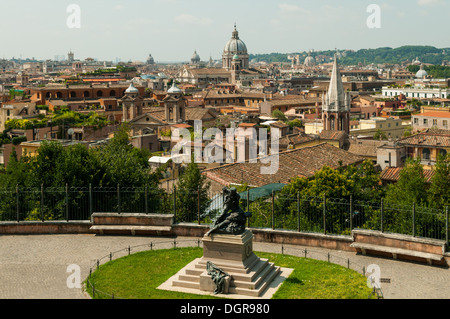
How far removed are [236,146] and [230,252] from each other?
2553 centimetres

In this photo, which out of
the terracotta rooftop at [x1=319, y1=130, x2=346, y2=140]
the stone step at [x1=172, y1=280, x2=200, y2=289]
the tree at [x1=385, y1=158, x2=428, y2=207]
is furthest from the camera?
the terracotta rooftop at [x1=319, y1=130, x2=346, y2=140]

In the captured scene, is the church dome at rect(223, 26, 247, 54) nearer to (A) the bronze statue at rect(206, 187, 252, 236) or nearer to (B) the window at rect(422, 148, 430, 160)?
(B) the window at rect(422, 148, 430, 160)

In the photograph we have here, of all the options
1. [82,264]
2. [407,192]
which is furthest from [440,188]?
[82,264]

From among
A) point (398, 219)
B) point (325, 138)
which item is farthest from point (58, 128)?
point (398, 219)

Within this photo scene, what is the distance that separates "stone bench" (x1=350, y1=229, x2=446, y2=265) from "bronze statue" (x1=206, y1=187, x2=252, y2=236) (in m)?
3.27

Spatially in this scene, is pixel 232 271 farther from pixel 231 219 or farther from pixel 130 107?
pixel 130 107

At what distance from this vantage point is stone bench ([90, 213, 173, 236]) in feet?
50.7

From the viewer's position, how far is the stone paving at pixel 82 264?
11.6m

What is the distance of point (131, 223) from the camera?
51.3 ft

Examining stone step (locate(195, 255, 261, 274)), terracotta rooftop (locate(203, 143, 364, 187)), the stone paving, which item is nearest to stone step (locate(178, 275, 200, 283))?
stone step (locate(195, 255, 261, 274))

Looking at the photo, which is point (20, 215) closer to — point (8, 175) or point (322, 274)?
point (8, 175)

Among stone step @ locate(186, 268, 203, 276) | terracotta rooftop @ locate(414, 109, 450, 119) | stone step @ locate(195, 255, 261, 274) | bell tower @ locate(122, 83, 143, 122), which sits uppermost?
bell tower @ locate(122, 83, 143, 122)

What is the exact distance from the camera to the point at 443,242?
1287 cm

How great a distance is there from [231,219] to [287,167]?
17657 mm
